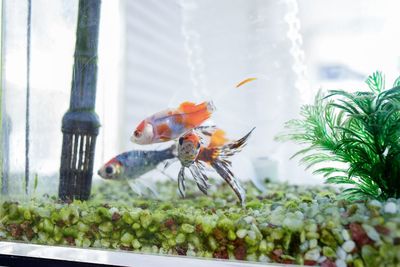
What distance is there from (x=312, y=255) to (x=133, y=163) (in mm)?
736

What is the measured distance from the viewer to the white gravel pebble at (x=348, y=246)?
2.52 feet

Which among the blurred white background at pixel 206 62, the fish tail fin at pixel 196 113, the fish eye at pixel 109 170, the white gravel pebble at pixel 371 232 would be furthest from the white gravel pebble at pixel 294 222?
the fish eye at pixel 109 170

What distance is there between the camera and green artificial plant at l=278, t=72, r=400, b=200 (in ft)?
2.98

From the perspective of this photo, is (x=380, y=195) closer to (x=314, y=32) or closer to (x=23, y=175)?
(x=314, y=32)

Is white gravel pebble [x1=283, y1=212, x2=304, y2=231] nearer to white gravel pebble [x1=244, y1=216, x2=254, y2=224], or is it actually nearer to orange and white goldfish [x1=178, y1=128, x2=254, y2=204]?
white gravel pebble [x1=244, y1=216, x2=254, y2=224]

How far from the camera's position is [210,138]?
3.68 feet

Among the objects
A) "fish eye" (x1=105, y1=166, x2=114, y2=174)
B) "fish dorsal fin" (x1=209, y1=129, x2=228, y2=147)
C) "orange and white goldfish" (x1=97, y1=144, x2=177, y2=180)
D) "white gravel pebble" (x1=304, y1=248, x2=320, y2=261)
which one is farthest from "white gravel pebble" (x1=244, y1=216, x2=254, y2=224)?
"fish eye" (x1=105, y1=166, x2=114, y2=174)

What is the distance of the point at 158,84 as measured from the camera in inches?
88.6

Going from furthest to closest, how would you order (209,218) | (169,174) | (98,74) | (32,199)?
(169,174) → (98,74) → (32,199) → (209,218)

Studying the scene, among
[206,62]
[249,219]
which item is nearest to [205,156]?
[249,219]

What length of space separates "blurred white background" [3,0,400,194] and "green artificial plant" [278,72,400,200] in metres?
0.19

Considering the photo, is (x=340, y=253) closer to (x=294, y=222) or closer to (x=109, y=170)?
(x=294, y=222)

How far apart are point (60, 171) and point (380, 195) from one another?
3.09ft

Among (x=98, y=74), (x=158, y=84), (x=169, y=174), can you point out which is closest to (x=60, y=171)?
(x=98, y=74)
